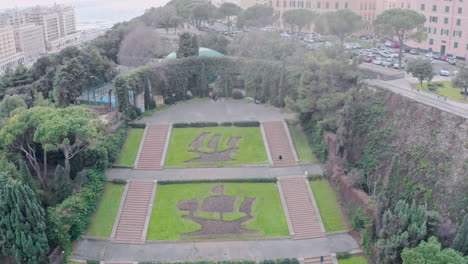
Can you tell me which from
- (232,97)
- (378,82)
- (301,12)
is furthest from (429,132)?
(301,12)

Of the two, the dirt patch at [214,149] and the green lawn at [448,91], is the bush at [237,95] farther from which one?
the green lawn at [448,91]

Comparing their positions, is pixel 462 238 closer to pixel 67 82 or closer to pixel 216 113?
pixel 216 113

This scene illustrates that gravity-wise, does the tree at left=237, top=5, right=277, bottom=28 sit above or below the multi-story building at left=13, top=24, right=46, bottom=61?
above

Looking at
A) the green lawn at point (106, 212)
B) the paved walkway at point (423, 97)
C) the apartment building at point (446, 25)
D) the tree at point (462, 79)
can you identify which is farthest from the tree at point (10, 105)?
the apartment building at point (446, 25)

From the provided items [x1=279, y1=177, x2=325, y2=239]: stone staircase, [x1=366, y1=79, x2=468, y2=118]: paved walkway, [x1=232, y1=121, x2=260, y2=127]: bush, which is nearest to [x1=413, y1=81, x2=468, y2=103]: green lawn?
[x1=366, y1=79, x2=468, y2=118]: paved walkway

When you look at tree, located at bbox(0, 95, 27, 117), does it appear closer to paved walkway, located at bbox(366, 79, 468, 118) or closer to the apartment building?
paved walkway, located at bbox(366, 79, 468, 118)

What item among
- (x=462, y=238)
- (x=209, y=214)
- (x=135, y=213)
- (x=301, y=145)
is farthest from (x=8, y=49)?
(x=462, y=238)
